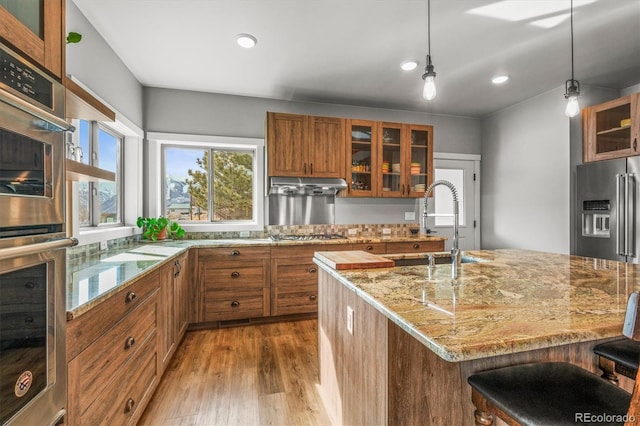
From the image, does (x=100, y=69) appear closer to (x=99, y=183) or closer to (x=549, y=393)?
(x=99, y=183)

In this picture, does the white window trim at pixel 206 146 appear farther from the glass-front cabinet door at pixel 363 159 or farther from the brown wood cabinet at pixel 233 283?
the glass-front cabinet door at pixel 363 159

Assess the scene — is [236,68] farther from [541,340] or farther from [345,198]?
[541,340]

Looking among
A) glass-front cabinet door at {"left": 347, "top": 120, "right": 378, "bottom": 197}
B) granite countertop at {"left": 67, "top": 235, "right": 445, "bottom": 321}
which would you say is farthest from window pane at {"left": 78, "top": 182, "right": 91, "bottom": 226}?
glass-front cabinet door at {"left": 347, "top": 120, "right": 378, "bottom": 197}

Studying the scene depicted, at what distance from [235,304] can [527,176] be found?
12.9 feet

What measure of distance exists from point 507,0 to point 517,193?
2735 mm

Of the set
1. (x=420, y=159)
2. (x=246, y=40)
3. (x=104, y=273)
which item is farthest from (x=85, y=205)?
(x=420, y=159)

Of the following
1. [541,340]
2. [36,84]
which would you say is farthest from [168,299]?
[541,340]

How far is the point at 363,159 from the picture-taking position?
153 inches

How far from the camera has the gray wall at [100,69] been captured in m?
2.06

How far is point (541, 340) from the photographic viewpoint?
77 cm

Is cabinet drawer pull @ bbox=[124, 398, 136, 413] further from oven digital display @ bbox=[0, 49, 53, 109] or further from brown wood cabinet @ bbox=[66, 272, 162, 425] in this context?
oven digital display @ bbox=[0, 49, 53, 109]

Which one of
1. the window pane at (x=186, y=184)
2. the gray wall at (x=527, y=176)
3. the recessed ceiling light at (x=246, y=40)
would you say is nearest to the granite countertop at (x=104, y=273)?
the window pane at (x=186, y=184)

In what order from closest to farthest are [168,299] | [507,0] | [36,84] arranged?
[36,84], [507,0], [168,299]

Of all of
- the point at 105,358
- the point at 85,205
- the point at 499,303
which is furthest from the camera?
the point at 85,205
